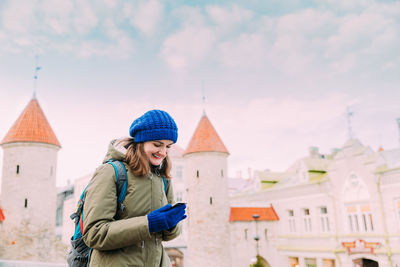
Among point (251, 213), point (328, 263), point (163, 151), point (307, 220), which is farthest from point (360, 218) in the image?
point (163, 151)

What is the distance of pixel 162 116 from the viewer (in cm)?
197

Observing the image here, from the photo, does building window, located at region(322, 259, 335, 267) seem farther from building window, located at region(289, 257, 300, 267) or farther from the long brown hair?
the long brown hair

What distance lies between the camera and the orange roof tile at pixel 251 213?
20.8 meters

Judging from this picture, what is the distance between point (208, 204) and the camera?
20516 millimetres

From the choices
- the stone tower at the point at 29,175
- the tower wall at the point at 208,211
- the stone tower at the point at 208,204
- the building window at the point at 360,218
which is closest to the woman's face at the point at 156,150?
the building window at the point at 360,218

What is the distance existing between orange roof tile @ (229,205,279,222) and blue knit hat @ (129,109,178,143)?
19.3 meters

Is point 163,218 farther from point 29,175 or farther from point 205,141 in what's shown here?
point 205,141

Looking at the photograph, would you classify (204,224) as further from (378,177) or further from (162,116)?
(162,116)

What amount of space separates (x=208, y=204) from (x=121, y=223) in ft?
63.2

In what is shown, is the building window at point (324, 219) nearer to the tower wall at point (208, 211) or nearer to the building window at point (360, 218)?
the building window at point (360, 218)

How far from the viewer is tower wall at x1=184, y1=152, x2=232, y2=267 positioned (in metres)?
20.0

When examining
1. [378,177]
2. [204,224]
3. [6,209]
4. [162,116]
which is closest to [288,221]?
[204,224]

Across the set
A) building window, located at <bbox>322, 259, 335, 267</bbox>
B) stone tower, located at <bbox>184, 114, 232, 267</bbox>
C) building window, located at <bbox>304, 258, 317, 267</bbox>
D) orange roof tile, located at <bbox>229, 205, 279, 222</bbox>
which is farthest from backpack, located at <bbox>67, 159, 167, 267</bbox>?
orange roof tile, located at <bbox>229, 205, 279, 222</bbox>

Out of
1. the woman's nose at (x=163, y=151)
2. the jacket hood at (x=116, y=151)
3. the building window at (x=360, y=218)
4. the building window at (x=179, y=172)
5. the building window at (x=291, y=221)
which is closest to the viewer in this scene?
the jacket hood at (x=116, y=151)
